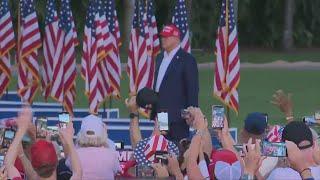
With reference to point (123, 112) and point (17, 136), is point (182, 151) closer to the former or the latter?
point (17, 136)

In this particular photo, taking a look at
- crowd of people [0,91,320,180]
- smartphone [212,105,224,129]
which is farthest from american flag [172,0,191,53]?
crowd of people [0,91,320,180]

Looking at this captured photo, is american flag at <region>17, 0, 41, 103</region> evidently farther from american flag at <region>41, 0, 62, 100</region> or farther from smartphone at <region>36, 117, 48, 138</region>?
smartphone at <region>36, 117, 48, 138</region>

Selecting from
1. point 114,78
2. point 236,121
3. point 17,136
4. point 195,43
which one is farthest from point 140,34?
point 195,43

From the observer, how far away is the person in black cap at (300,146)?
7590 millimetres

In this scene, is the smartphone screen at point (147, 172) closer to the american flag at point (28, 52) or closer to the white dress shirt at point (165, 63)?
the white dress shirt at point (165, 63)

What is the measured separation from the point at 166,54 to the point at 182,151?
13.1 ft

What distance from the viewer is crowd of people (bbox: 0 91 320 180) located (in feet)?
25.0

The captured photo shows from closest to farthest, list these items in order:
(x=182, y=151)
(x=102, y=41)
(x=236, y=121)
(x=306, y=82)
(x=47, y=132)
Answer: (x=182, y=151) → (x=47, y=132) → (x=102, y=41) → (x=236, y=121) → (x=306, y=82)

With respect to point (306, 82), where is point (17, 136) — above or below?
above

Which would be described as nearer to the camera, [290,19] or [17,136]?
[17,136]

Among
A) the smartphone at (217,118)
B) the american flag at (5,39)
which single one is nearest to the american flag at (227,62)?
the american flag at (5,39)

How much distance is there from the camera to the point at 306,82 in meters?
33.8

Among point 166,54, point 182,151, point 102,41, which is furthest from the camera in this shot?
point 102,41

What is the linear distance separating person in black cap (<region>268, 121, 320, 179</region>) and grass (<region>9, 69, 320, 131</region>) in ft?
44.9
